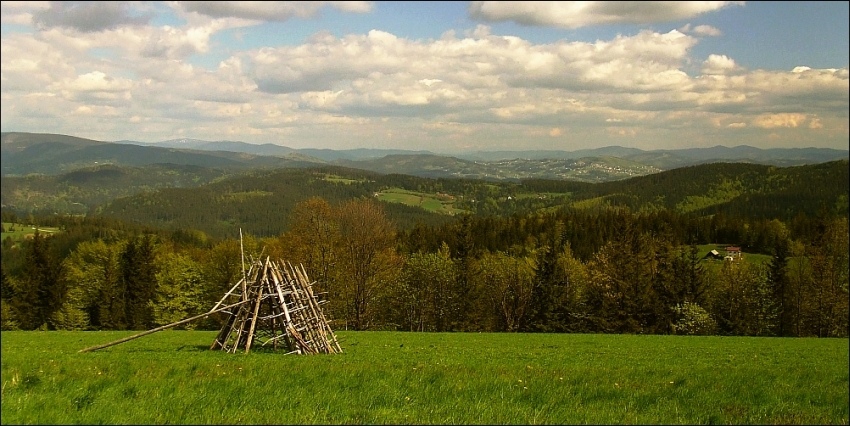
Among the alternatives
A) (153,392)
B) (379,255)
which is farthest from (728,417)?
(379,255)

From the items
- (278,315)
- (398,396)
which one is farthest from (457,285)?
(398,396)

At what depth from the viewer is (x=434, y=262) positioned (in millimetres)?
55188

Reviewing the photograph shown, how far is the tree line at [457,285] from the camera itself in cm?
4669

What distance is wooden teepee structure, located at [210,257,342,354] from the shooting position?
1778 cm

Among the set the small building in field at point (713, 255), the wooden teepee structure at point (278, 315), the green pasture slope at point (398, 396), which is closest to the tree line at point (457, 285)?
the wooden teepee structure at point (278, 315)

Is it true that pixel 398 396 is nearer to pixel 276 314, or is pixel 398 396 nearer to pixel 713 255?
pixel 276 314

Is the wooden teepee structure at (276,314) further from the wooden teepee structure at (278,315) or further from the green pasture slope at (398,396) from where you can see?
the green pasture slope at (398,396)

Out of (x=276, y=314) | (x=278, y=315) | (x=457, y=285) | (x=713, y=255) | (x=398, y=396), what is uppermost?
(x=398, y=396)

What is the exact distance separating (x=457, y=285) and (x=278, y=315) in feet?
123

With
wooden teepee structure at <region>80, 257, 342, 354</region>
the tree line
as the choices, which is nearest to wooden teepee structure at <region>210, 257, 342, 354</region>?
wooden teepee structure at <region>80, 257, 342, 354</region>

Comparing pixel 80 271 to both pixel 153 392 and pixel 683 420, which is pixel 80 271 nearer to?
pixel 153 392

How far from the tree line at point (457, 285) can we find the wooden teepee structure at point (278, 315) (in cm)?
2466

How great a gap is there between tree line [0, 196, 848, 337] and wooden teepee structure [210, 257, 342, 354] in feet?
80.9

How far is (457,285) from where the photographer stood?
53.8 meters
